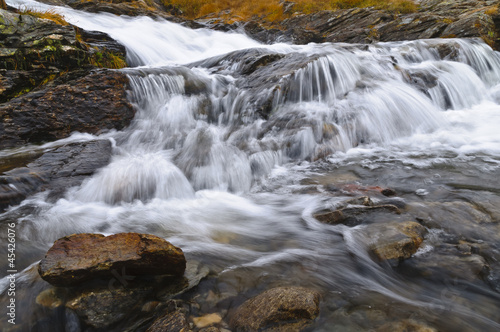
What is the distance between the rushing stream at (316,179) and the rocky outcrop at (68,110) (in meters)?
0.34

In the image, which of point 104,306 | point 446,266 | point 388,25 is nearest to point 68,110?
point 104,306

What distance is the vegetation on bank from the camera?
16.5 metres

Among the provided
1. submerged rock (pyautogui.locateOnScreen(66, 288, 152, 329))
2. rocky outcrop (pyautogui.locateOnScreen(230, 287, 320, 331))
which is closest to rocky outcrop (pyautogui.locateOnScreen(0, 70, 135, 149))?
submerged rock (pyautogui.locateOnScreen(66, 288, 152, 329))

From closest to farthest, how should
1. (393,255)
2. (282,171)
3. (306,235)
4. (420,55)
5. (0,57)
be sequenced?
(393,255) → (306,235) → (282,171) → (0,57) → (420,55)

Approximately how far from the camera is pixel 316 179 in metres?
4.61

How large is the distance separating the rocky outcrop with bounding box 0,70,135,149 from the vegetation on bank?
15.8m

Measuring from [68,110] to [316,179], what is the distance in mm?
5299

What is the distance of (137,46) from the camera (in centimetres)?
1104

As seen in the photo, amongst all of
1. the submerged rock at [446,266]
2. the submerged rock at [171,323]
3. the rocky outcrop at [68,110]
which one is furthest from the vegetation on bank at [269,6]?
the submerged rock at [171,323]

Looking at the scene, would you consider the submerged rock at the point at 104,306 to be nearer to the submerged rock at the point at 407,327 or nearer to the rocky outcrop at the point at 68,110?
the submerged rock at the point at 407,327

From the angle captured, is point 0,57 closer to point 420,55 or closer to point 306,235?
point 306,235

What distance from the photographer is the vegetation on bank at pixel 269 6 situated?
1653cm

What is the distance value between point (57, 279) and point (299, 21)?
19.7m

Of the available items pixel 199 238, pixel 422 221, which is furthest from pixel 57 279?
pixel 422 221
